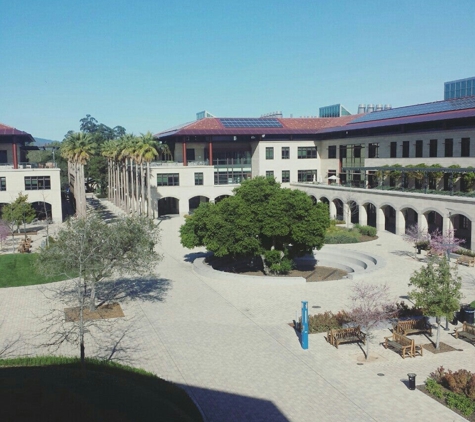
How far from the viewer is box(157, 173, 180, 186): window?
63375 millimetres

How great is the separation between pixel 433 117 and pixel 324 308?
100 feet

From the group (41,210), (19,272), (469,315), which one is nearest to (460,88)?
(469,315)

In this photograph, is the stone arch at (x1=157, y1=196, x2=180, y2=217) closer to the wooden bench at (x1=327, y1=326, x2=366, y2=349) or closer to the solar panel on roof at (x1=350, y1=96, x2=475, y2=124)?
the solar panel on roof at (x1=350, y1=96, x2=475, y2=124)

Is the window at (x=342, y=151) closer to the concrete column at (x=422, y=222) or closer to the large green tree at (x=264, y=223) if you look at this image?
the concrete column at (x=422, y=222)

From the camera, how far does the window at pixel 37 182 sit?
58.1m

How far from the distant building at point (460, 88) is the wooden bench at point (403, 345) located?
45.4 m

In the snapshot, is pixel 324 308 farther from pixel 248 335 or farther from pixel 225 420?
pixel 225 420

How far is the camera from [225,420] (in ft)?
48.2

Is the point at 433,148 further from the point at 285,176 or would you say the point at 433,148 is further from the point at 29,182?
the point at 29,182

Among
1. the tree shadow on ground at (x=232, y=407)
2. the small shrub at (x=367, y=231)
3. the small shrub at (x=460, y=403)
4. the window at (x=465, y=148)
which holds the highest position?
the window at (x=465, y=148)

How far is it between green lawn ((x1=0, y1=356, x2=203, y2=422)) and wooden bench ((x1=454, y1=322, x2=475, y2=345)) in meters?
11.9

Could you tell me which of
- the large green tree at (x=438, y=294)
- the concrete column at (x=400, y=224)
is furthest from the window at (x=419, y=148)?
the large green tree at (x=438, y=294)

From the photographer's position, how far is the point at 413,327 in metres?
21.8

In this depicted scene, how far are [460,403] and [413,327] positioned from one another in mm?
6784
